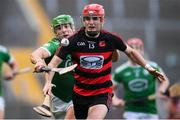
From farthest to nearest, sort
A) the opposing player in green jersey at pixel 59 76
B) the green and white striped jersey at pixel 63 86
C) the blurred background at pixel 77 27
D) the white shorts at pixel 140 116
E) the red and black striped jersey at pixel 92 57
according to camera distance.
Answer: the blurred background at pixel 77 27 → the white shorts at pixel 140 116 → the green and white striped jersey at pixel 63 86 → the opposing player in green jersey at pixel 59 76 → the red and black striped jersey at pixel 92 57

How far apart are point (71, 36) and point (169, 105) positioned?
3.29m

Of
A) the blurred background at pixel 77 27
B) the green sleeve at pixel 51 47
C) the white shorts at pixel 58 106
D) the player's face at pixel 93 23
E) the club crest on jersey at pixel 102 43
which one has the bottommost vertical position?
the blurred background at pixel 77 27

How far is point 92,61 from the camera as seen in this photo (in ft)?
25.4

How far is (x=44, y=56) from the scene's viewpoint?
8.21 m

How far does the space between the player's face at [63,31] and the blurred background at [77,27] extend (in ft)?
33.0

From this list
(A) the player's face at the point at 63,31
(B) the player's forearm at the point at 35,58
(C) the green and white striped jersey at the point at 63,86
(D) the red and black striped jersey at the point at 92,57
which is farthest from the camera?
(C) the green and white striped jersey at the point at 63,86

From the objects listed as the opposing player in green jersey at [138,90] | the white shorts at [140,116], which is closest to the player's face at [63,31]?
the opposing player in green jersey at [138,90]

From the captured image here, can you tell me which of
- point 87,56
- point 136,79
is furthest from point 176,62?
point 87,56

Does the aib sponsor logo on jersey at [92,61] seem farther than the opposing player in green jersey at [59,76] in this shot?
No

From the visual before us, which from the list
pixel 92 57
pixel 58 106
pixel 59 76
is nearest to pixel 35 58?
pixel 92 57

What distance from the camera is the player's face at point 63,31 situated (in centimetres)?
854

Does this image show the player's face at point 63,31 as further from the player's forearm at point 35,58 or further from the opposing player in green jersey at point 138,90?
the opposing player in green jersey at point 138,90

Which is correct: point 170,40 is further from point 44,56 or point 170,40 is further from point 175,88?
point 175,88

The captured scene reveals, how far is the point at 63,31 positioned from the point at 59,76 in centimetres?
68
